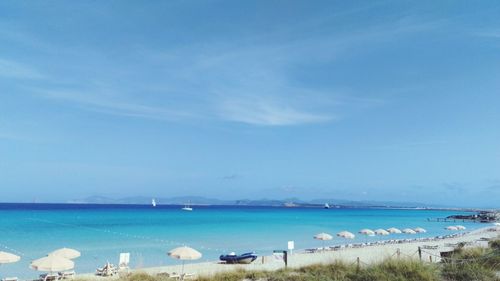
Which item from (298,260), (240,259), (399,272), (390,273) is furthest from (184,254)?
(399,272)

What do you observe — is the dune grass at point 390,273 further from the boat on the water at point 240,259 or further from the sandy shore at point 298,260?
the boat on the water at point 240,259

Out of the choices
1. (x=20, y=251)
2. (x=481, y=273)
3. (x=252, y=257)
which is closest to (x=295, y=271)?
(x=481, y=273)

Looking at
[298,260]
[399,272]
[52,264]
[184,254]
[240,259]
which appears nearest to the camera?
[399,272]

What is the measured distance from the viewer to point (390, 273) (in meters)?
9.38

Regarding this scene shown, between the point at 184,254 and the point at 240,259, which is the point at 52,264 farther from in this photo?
the point at 240,259

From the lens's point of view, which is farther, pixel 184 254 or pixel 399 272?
pixel 184 254

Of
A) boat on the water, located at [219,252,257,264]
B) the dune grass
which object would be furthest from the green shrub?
boat on the water, located at [219,252,257,264]

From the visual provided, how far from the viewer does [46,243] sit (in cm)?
2688

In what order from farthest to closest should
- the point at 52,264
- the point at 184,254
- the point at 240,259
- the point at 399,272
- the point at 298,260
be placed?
the point at 298,260 < the point at 240,259 < the point at 184,254 < the point at 52,264 < the point at 399,272

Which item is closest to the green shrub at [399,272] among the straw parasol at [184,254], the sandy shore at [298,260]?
the sandy shore at [298,260]

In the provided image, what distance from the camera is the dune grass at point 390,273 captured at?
A: 922 cm

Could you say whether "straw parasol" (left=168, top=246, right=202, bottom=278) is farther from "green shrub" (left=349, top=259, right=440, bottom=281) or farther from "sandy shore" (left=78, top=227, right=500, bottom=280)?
"green shrub" (left=349, top=259, right=440, bottom=281)

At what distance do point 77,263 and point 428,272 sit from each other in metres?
16.4

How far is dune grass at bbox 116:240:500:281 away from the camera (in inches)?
363
